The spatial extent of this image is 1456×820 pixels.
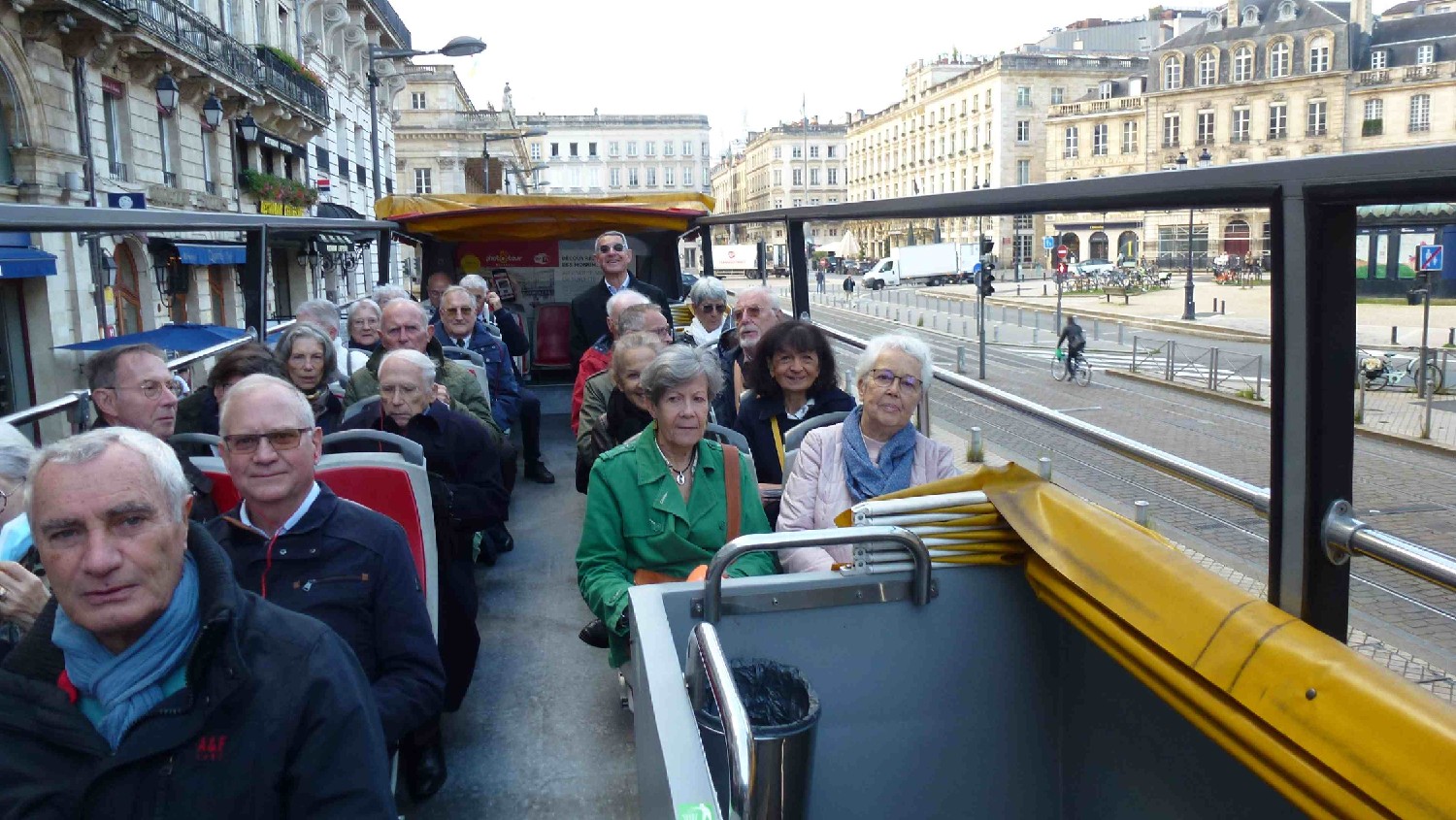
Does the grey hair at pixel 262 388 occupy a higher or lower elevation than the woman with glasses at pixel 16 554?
higher

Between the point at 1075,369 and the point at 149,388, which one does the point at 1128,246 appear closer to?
the point at 1075,369

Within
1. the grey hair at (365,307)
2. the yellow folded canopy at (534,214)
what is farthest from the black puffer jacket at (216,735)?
the yellow folded canopy at (534,214)

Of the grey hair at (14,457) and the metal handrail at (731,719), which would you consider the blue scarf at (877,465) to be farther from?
the grey hair at (14,457)

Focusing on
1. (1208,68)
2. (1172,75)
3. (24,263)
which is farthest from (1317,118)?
(24,263)

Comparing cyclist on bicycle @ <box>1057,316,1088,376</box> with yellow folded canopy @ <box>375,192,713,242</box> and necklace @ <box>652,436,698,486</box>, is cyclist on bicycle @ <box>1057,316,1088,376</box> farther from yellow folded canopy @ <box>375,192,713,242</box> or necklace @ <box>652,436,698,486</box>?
yellow folded canopy @ <box>375,192,713,242</box>

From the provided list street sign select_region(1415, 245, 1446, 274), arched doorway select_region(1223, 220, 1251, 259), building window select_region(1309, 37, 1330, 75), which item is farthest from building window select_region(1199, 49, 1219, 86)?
street sign select_region(1415, 245, 1446, 274)

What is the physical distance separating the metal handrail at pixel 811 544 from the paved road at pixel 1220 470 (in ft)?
1.94

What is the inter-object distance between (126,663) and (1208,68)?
61.6 feet

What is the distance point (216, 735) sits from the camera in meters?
1.87

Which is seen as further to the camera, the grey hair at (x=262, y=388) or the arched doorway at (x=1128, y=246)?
the grey hair at (x=262, y=388)

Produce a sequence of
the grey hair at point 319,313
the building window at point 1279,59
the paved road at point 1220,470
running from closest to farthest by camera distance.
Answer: the paved road at point 1220,470
the grey hair at point 319,313
the building window at point 1279,59

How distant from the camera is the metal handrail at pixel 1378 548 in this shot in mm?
1613

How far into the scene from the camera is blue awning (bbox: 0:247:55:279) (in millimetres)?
15039

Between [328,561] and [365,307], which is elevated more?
[365,307]
